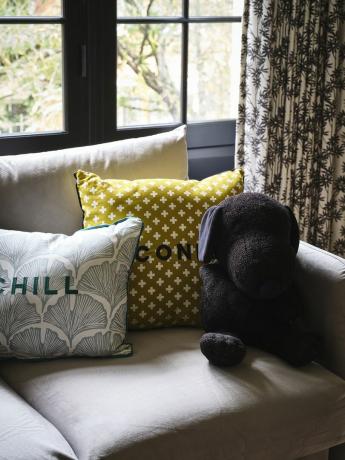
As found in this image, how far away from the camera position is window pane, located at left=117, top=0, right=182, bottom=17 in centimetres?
257

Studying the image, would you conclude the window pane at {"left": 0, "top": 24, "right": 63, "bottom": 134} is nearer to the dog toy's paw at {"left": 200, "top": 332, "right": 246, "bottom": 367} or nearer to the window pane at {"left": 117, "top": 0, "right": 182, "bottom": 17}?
the window pane at {"left": 117, "top": 0, "right": 182, "bottom": 17}

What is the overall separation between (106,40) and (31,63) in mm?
275

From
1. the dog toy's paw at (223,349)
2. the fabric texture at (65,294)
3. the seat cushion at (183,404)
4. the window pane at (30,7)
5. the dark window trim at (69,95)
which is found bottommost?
the seat cushion at (183,404)

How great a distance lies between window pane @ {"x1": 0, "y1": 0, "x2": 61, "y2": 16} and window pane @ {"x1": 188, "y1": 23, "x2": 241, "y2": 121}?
1.85 feet

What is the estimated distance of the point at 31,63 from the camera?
2.45m

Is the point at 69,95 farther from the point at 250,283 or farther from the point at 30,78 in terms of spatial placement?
the point at 250,283

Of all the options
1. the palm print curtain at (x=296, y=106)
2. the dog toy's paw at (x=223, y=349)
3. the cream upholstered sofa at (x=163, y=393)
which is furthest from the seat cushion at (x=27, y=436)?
the palm print curtain at (x=296, y=106)

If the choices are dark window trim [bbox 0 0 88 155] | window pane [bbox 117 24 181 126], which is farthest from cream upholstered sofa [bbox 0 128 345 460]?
window pane [bbox 117 24 181 126]

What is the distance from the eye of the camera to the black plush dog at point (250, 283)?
175 centimetres

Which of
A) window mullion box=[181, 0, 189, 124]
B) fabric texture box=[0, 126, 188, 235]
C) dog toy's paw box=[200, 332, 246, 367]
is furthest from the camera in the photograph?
window mullion box=[181, 0, 189, 124]

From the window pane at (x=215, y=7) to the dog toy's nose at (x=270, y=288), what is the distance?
137 cm

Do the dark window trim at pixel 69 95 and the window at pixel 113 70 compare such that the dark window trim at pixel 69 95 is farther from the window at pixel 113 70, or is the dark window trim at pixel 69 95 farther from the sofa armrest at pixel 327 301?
the sofa armrest at pixel 327 301

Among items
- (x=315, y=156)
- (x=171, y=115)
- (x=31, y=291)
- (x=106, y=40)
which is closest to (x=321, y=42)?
(x=315, y=156)

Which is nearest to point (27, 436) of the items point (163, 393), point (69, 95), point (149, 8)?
point (163, 393)
